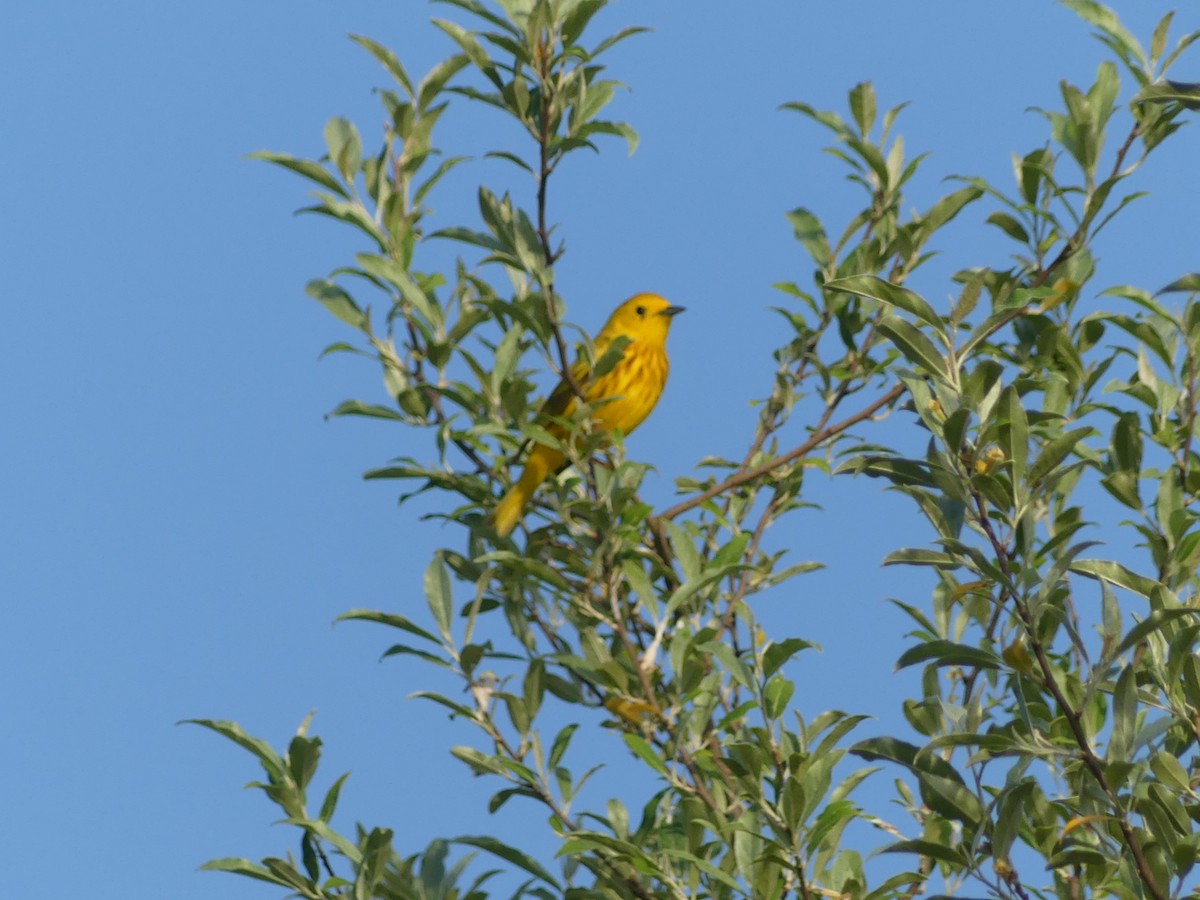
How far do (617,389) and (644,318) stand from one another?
1210 millimetres

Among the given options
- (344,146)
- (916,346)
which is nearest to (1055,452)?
(916,346)

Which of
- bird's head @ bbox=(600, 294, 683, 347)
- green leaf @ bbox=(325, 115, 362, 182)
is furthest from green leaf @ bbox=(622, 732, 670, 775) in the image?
bird's head @ bbox=(600, 294, 683, 347)

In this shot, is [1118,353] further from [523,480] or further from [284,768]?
[284,768]

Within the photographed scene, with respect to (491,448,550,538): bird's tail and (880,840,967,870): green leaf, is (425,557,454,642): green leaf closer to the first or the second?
(491,448,550,538): bird's tail

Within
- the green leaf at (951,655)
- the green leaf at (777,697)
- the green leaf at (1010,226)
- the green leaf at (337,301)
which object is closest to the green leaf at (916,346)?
the green leaf at (951,655)

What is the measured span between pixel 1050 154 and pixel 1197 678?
1932 millimetres

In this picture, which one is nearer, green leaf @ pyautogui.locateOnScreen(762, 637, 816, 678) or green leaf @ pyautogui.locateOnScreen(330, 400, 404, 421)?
green leaf @ pyautogui.locateOnScreen(762, 637, 816, 678)

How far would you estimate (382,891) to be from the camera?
3.35m

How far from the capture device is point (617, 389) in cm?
652

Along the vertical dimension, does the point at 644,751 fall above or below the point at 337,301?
below

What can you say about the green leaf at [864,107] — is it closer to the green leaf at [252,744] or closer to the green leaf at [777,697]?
the green leaf at [777,697]

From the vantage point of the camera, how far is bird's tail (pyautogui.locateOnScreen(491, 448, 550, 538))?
3.87 m

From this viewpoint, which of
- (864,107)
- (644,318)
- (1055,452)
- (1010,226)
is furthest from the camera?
(644,318)

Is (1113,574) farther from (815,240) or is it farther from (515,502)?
(815,240)
